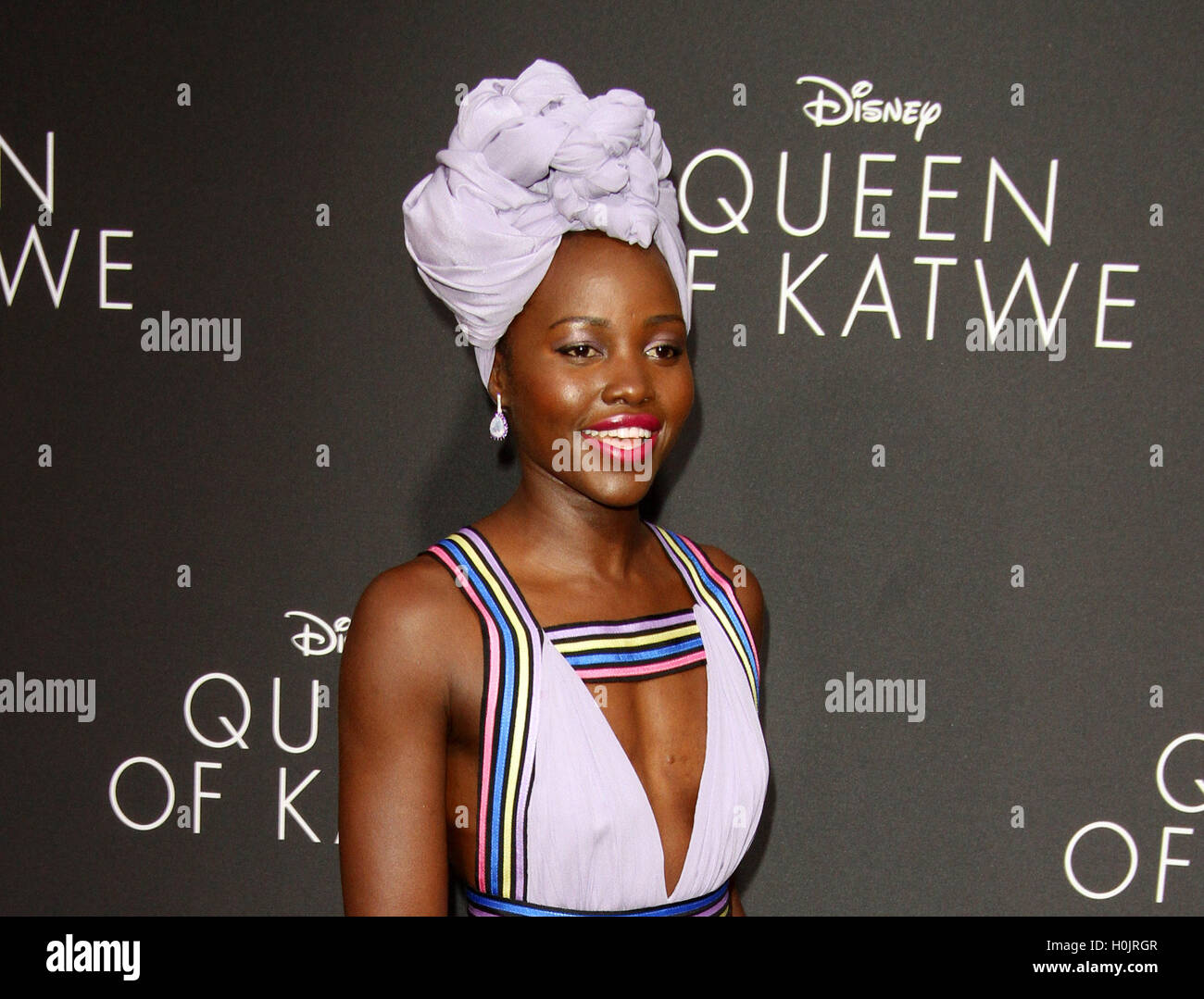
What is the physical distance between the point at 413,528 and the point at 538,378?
75 centimetres

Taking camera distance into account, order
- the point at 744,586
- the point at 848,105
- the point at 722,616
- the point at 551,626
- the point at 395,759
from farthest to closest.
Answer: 1. the point at 848,105
2. the point at 744,586
3. the point at 722,616
4. the point at 551,626
5. the point at 395,759

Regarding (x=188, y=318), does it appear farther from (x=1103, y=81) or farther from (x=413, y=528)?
(x=1103, y=81)

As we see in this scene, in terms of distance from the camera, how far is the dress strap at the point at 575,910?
172 cm

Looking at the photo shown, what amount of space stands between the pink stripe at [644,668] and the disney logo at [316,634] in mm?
798

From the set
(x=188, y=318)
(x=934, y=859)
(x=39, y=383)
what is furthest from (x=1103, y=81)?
(x=39, y=383)

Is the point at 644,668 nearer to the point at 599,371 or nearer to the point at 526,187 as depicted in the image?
the point at 599,371

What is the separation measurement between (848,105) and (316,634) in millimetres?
1436

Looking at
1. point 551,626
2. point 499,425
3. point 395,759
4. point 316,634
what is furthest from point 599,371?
point 316,634

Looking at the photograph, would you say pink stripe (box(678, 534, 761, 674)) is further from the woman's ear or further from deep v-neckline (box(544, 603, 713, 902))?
the woman's ear

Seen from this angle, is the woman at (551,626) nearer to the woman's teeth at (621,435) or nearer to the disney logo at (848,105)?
the woman's teeth at (621,435)

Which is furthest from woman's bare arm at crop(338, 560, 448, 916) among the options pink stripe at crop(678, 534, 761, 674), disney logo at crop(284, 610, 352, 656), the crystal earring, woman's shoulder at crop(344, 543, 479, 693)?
disney logo at crop(284, 610, 352, 656)

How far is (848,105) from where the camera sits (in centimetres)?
237

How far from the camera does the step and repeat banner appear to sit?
7.72ft

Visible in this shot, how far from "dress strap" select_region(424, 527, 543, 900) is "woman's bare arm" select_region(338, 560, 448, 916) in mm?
59
